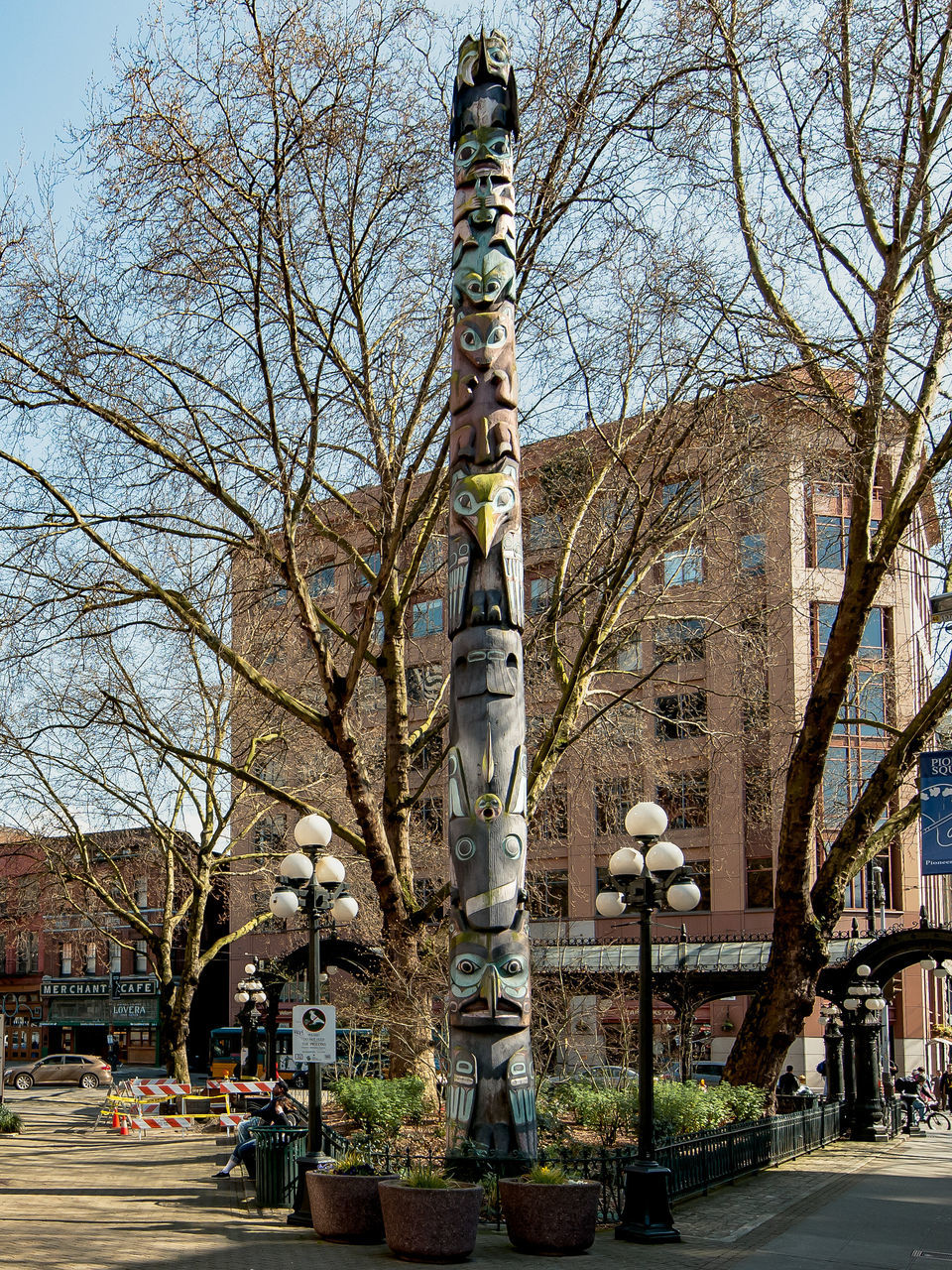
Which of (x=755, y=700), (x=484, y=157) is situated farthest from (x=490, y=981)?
(x=484, y=157)

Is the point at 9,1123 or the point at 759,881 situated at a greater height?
the point at 759,881

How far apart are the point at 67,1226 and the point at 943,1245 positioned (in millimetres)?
9222

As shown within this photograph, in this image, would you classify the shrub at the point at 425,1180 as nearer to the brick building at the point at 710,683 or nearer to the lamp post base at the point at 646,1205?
the lamp post base at the point at 646,1205

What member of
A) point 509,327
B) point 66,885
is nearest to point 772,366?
point 509,327

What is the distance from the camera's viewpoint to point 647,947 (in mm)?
13391

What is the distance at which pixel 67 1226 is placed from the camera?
13.6 m

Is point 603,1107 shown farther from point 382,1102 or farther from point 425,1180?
point 425,1180

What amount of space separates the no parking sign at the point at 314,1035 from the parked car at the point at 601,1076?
657 centimetres

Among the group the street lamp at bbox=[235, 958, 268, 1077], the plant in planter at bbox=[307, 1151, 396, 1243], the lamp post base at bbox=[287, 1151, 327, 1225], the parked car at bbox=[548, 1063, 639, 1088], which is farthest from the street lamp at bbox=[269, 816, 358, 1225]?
the street lamp at bbox=[235, 958, 268, 1077]

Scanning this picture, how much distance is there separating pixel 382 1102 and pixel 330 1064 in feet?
8.55

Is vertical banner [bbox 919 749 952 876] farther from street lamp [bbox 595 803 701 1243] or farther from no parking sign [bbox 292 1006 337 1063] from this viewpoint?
no parking sign [bbox 292 1006 337 1063]

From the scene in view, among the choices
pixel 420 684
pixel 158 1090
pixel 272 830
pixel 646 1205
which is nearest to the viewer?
pixel 646 1205

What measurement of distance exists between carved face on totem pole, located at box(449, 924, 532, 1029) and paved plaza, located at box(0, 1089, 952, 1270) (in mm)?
2074

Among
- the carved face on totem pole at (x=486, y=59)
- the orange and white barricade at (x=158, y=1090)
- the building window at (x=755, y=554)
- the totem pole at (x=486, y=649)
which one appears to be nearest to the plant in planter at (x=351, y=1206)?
the totem pole at (x=486, y=649)
